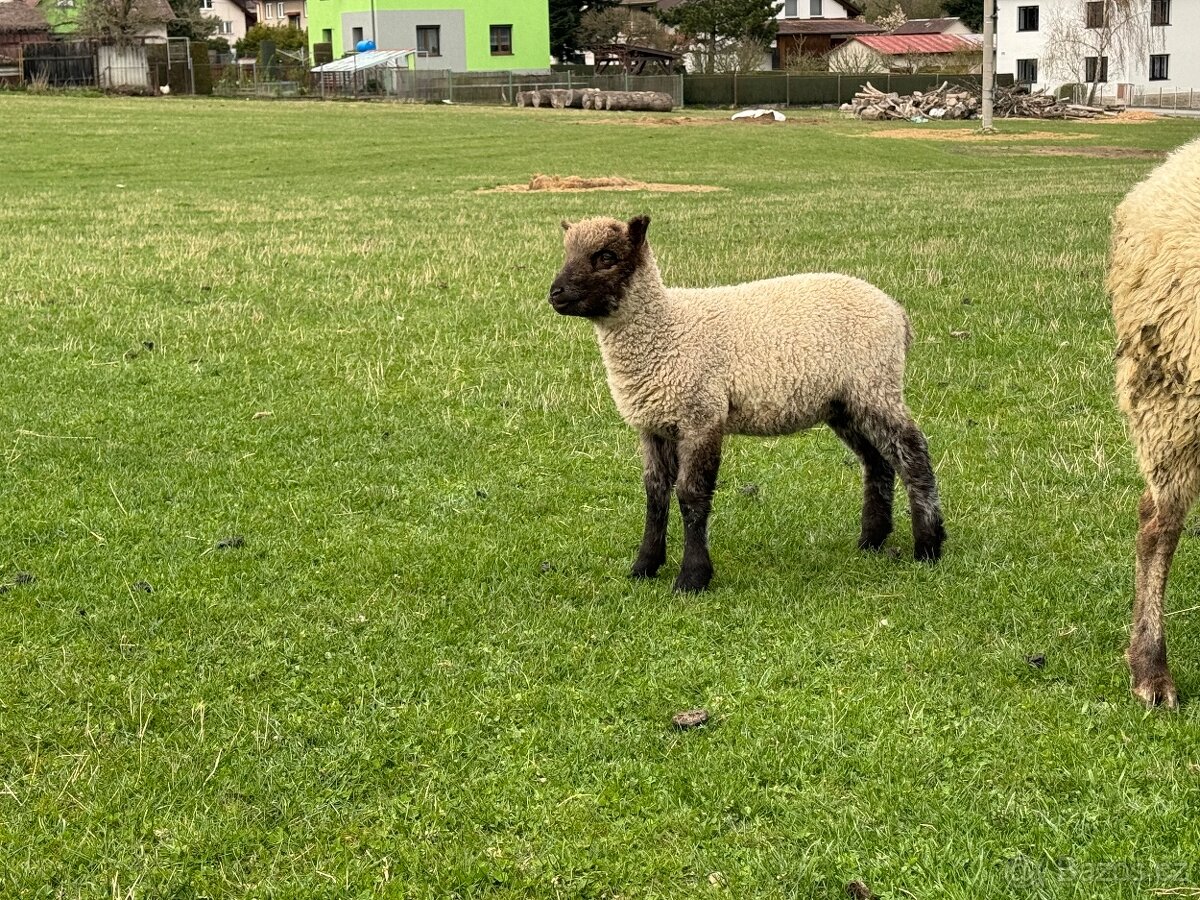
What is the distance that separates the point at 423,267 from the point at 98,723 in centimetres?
1175

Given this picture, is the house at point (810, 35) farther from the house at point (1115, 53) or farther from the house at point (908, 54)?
the house at point (1115, 53)

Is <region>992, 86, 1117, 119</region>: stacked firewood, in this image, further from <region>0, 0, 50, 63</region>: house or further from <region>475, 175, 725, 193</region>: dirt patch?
<region>0, 0, 50, 63</region>: house

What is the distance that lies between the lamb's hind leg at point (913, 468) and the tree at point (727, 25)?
81.7 metres

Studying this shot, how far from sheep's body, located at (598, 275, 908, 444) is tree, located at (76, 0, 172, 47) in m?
73.5

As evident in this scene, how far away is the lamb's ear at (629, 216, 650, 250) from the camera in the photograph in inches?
272

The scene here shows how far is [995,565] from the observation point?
22.8ft

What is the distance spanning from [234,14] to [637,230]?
451 feet

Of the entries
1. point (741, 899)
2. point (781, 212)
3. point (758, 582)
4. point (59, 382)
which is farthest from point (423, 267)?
point (741, 899)

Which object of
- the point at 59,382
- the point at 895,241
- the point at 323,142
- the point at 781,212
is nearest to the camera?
the point at 59,382

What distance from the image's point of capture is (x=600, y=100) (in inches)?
2571

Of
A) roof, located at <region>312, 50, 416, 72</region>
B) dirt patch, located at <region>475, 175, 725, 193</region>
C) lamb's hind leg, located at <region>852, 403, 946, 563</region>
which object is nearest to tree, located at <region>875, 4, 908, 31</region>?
roof, located at <region>312, 50, 416, 72</region>

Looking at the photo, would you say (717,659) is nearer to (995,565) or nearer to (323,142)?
(995,565)

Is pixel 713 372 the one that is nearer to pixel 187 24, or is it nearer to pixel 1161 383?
pixel 1161 383

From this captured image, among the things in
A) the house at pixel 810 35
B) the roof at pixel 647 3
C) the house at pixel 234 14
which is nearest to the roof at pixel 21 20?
the roof at pixel 647 3
